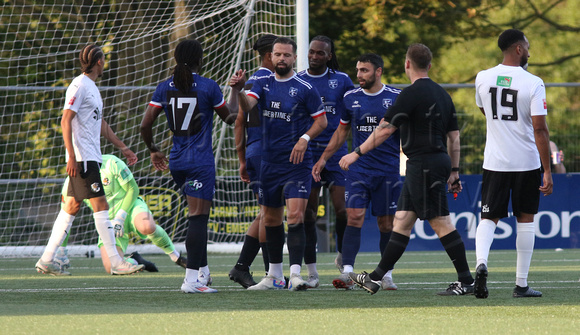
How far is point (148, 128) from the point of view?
7.74 metres

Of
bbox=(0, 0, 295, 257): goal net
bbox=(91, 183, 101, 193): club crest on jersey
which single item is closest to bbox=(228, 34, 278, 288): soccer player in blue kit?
bbox=(91, 183, 101, 193): club crest on jersey

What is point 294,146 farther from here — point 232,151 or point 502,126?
point 232,151

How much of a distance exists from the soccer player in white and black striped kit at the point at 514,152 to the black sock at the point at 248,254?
2163 millimetres

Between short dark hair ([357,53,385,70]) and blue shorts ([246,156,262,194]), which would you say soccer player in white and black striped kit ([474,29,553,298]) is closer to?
short dark hair ([357,53,385,70])

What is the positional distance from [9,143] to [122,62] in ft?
7.58

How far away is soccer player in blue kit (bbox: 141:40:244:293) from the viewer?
749cm

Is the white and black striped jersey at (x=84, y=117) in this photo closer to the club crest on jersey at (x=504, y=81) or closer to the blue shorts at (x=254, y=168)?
the blue shorts at (x=254, y=168)

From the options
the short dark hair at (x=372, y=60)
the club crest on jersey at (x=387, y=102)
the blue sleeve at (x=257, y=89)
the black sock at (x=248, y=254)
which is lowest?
the black sock at (x=248, y=254)

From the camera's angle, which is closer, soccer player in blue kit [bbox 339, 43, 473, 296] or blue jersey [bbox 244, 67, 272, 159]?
soccer player in blue kit [bbox 339, 43, 473, 296]

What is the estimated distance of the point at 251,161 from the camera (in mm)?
8352

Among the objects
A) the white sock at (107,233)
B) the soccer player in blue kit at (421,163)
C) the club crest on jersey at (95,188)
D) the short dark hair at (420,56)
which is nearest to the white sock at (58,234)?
the white sock at (107,233)

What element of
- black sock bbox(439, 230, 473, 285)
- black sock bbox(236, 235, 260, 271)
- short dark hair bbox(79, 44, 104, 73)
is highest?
short dark hair bbox(79, 44, 104, 73)

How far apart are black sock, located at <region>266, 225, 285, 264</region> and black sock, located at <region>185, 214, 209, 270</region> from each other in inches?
27.0

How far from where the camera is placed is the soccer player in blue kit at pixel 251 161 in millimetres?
8250
